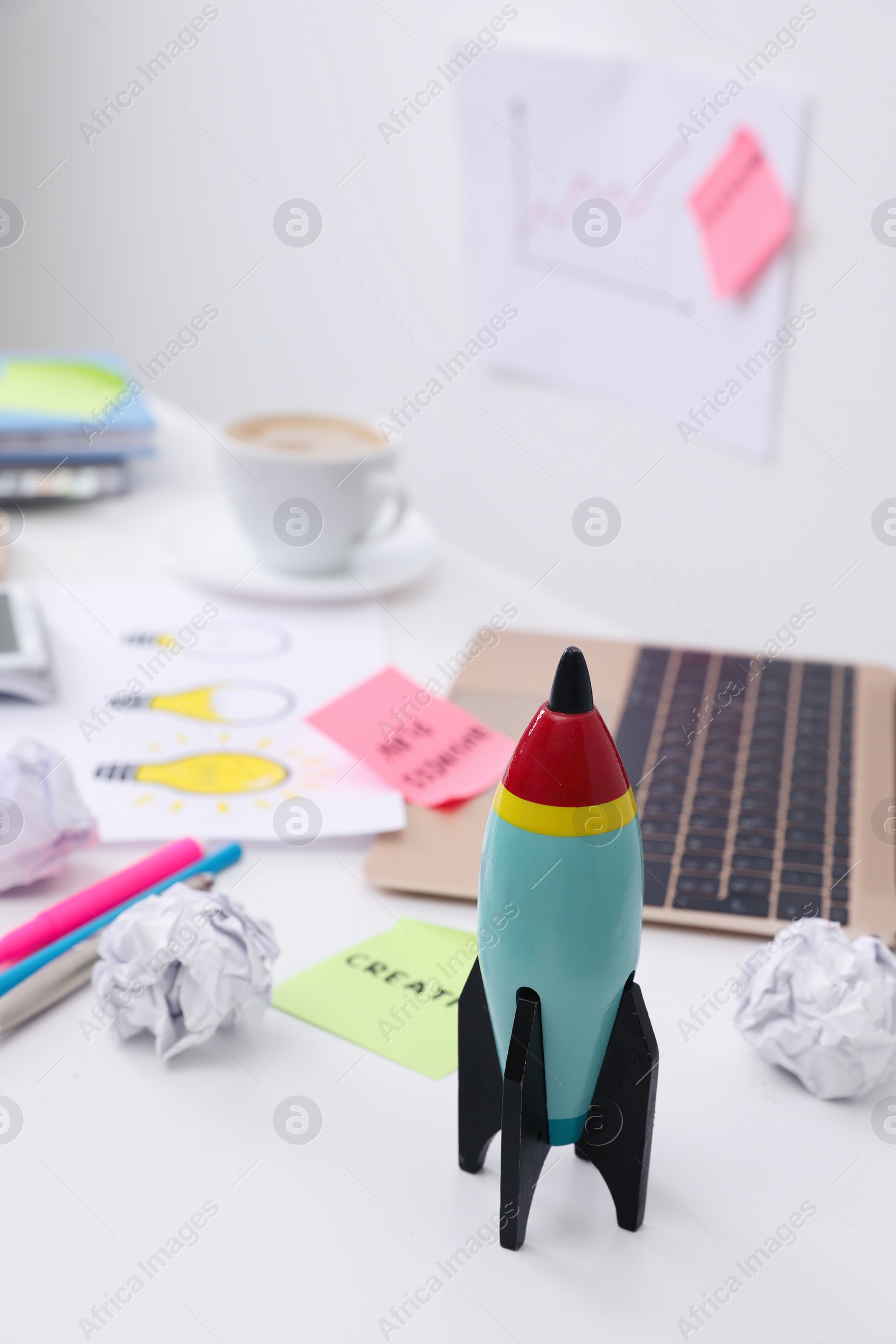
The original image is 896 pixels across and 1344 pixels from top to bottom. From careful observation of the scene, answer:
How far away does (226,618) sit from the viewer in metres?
0.89

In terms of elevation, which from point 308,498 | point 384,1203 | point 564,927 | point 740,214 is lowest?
point 384,1203

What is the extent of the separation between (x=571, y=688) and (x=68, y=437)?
84cm

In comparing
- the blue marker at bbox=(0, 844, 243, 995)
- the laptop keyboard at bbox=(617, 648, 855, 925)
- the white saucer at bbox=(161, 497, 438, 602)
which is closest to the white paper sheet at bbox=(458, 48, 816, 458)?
the white saucer at bbox=(161, 497, 438, 602)

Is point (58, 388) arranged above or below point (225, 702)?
above

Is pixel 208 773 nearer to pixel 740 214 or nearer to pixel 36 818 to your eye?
pixel 36 818

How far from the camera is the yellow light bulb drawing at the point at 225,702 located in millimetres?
749

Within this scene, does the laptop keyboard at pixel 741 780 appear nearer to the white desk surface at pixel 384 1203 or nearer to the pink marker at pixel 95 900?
the white desk surface at pixel 384 1203

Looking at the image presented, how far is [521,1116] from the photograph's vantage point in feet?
1.27

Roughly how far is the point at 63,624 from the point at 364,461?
0.25m

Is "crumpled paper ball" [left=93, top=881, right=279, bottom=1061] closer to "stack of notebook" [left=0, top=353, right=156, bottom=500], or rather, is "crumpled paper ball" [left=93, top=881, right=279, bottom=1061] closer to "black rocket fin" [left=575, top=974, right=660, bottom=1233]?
"black rocket fin" [left=575, top=974, right=660, bottom=1233]

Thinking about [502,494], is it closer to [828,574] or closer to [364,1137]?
[828,574]

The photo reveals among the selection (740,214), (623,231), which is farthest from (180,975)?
(623,231)

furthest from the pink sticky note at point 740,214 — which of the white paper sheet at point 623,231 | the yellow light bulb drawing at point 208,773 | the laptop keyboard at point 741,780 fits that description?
the yellow light bulb drawing at point 208,773

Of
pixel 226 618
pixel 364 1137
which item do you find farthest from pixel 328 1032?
pixel 226 618
